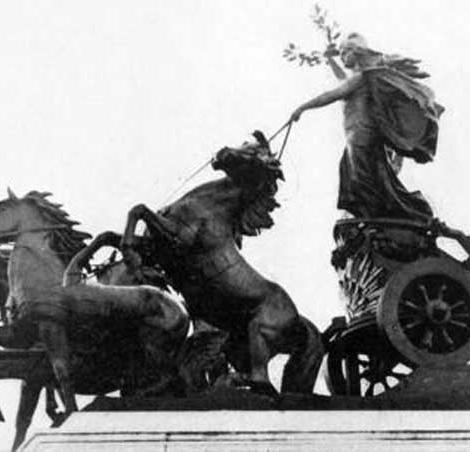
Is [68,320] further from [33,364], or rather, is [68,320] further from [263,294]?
[263,294]

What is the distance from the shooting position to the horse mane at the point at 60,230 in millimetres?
13859

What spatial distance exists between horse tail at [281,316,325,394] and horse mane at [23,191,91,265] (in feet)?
6.66

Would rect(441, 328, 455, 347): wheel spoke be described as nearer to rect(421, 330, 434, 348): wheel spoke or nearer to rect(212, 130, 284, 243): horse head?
rect(421, 330, 434, 348): wheel spoke

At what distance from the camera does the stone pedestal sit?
12.0 m

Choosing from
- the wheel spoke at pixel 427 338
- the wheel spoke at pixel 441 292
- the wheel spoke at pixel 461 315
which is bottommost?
the wheel spoke at pixel 427 338

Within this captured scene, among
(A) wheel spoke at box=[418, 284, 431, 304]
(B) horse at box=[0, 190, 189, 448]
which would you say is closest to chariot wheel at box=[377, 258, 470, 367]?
(A) wheel spoke at box=[418, 284, 431, 304]

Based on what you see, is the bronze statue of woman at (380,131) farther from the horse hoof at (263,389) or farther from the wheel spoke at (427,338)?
the horse hoof at (263,389)

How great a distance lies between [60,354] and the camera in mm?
13062

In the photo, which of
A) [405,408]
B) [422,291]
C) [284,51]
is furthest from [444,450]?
[284,51]

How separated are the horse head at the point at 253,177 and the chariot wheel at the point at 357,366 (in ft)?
3.84

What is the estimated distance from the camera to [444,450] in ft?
39.3

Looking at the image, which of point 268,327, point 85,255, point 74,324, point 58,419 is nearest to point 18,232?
point 85,255

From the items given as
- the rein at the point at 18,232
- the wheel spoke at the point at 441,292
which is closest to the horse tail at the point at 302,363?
the wheel spoke at the point at 441,292

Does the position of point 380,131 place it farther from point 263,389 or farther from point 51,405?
point 51,405
